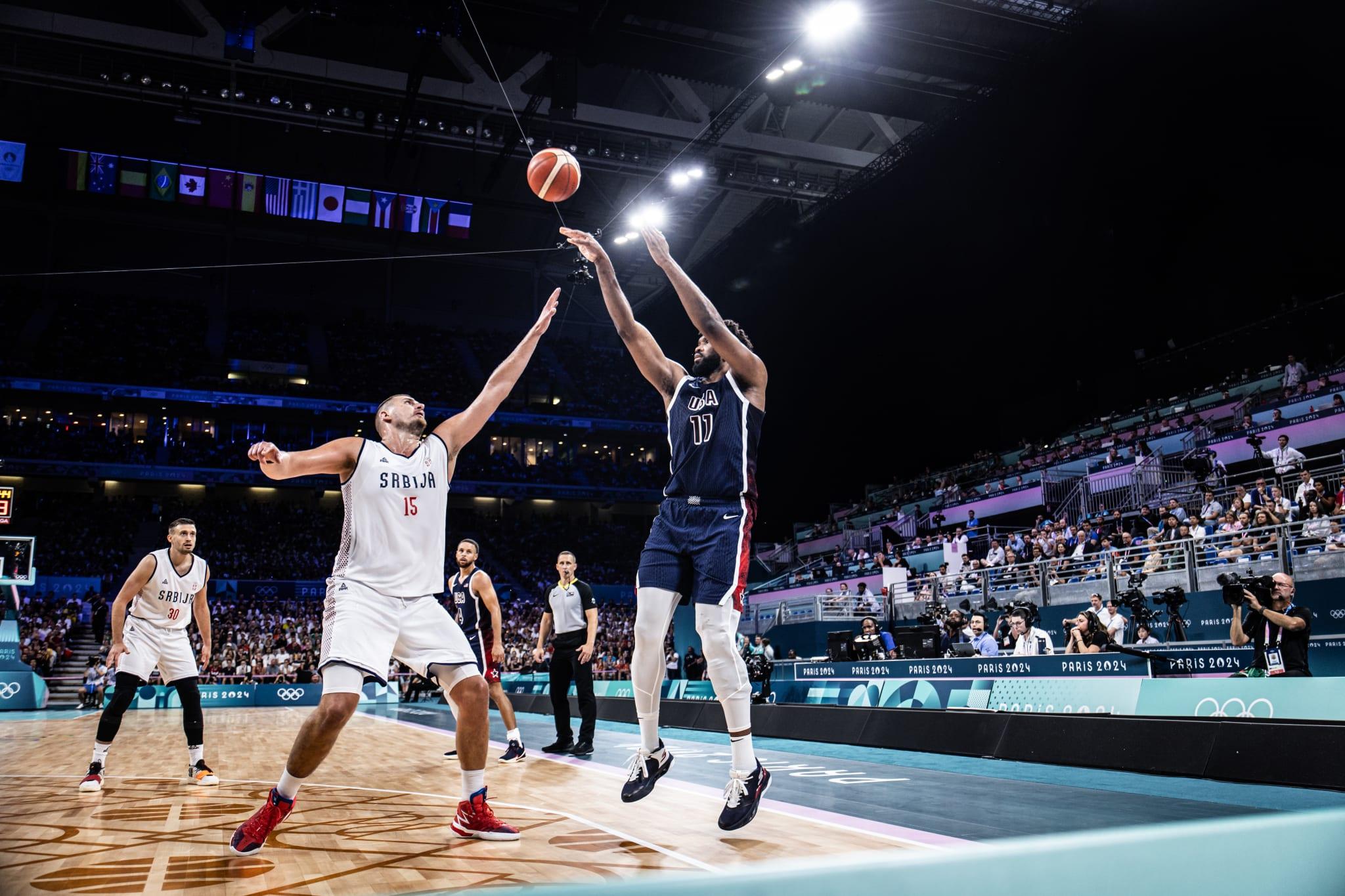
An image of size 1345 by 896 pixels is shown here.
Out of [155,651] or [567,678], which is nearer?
[155,651]

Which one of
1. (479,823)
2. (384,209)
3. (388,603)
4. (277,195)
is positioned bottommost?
(479,823)

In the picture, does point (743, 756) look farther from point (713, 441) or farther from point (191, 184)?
point (191, 184)

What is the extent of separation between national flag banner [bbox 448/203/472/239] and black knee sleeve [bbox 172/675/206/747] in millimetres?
29133

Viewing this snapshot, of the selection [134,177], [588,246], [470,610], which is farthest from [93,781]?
[134,177]

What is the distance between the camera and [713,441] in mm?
4418

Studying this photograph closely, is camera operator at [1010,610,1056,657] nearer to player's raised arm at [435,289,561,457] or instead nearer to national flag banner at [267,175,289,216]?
player's raised arm at [435,289,561,457]

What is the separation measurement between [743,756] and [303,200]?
110 feet

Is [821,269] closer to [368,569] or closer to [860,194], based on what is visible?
[860,194]

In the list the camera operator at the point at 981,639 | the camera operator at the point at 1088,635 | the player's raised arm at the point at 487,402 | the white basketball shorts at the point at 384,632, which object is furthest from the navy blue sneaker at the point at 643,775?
the camera operator at the point at 981,639

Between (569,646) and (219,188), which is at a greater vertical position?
(219,188)

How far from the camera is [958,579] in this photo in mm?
17906

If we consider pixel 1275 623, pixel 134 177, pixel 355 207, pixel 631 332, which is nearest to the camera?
pixel 631 332

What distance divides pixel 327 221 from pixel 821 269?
18.3 meters

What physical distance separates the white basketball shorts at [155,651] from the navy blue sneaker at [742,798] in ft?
15.5
